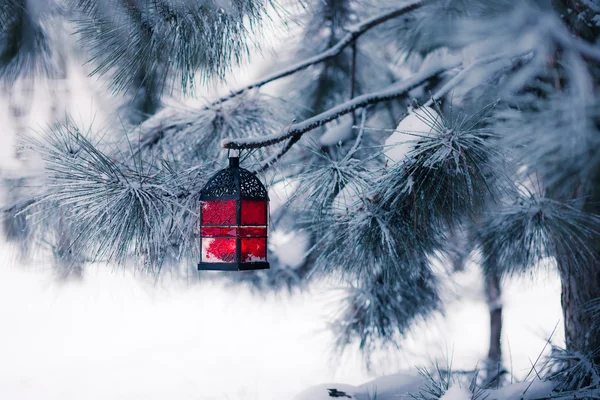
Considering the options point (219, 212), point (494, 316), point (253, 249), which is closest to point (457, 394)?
point (253, 249)

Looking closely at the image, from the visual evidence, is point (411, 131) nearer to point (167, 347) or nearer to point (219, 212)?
point (219, 212)

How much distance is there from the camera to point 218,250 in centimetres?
133

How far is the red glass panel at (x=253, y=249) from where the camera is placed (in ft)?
4.35

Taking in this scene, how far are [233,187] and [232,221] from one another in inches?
2.9

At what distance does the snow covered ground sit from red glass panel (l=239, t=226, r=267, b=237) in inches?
51.2

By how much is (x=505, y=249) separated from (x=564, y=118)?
1.07 metres

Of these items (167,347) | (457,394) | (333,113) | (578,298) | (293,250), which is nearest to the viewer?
(457,394)

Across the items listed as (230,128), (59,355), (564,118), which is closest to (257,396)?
(59,355)

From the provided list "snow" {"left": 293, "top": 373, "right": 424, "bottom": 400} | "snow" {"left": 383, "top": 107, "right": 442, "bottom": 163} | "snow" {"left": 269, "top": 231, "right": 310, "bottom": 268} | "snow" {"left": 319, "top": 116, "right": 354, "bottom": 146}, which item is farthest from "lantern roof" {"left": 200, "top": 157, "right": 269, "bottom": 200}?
"snow" {"left": 269, "top": 231, "right": 310, "bottom": 268}

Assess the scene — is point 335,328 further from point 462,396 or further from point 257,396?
point 462,396

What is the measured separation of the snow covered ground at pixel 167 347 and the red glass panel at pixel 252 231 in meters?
1.30

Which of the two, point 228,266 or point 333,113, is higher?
point 333,113

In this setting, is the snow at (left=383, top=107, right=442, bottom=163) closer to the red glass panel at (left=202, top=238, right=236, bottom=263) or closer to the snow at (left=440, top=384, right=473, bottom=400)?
the red glass panel at (left=202, top=238, right=236, bottom=263)

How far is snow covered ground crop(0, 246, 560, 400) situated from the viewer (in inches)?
113
